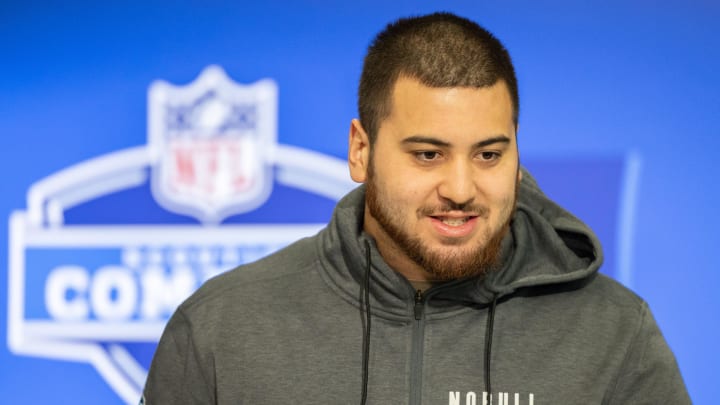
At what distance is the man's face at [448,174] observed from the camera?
1331mm

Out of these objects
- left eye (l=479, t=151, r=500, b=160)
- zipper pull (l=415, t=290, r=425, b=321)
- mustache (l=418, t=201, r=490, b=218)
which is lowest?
zipper pull (l=415, t=290, r=425, b=321)

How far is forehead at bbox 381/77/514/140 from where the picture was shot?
1.33m

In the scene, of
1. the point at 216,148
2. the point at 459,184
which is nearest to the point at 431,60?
the point at 459,184

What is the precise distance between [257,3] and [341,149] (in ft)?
1.48

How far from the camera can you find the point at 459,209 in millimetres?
1338

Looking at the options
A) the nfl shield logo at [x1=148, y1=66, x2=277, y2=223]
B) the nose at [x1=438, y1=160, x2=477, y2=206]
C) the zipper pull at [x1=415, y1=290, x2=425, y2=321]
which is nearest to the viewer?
the nose at [x1=438, y1=160, x2=477, y2=206]

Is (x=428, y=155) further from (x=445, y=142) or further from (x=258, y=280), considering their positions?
(x=258, y=280)

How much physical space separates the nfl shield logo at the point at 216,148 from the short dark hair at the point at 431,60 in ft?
2.96

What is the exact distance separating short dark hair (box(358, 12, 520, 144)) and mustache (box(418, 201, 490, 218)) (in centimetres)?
16

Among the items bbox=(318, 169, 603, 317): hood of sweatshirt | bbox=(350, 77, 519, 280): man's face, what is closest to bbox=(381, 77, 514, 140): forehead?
bbox=(350, 77, 519, 280): man's face

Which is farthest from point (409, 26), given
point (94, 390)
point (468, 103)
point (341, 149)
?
Result: point (94, 390)

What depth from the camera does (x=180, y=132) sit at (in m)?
2.39

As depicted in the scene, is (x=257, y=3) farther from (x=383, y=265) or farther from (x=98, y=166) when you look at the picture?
(x=383, y=265)

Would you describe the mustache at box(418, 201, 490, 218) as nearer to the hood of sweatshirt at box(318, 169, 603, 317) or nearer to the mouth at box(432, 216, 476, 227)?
the mouth at box(432, 216, 476, 227)
